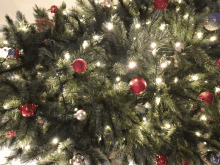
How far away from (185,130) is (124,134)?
0.43 m

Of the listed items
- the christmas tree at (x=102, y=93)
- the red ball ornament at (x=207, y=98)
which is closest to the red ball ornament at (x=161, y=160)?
the christmas tree at (x=102, y=93)

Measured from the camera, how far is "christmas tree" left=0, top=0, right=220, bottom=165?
1.92ft

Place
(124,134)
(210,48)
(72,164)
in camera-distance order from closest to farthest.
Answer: (72,164), (124,134), (210,48)

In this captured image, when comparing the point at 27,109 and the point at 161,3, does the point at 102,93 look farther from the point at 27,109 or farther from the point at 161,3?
the point at 161,3

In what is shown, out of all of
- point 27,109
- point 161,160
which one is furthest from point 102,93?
point 161,160

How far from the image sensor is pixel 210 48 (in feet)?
3.08

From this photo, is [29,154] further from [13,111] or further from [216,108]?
[216,108]

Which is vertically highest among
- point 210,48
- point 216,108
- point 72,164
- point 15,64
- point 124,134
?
point 210,48

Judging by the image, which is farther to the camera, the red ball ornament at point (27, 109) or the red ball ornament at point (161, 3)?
the red ball ornament at point (161, 3)

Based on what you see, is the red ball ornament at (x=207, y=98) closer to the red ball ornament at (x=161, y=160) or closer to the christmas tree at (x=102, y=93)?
the christmas tree at (x=102, y=93)

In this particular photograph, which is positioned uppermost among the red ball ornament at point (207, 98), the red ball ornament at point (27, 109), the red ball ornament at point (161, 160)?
the red ball ornament at point (207, 98)

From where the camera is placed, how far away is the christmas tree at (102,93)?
23.0 inches

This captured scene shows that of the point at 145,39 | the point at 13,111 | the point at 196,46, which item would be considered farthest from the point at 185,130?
the point at 13,111

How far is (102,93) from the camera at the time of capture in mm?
644
